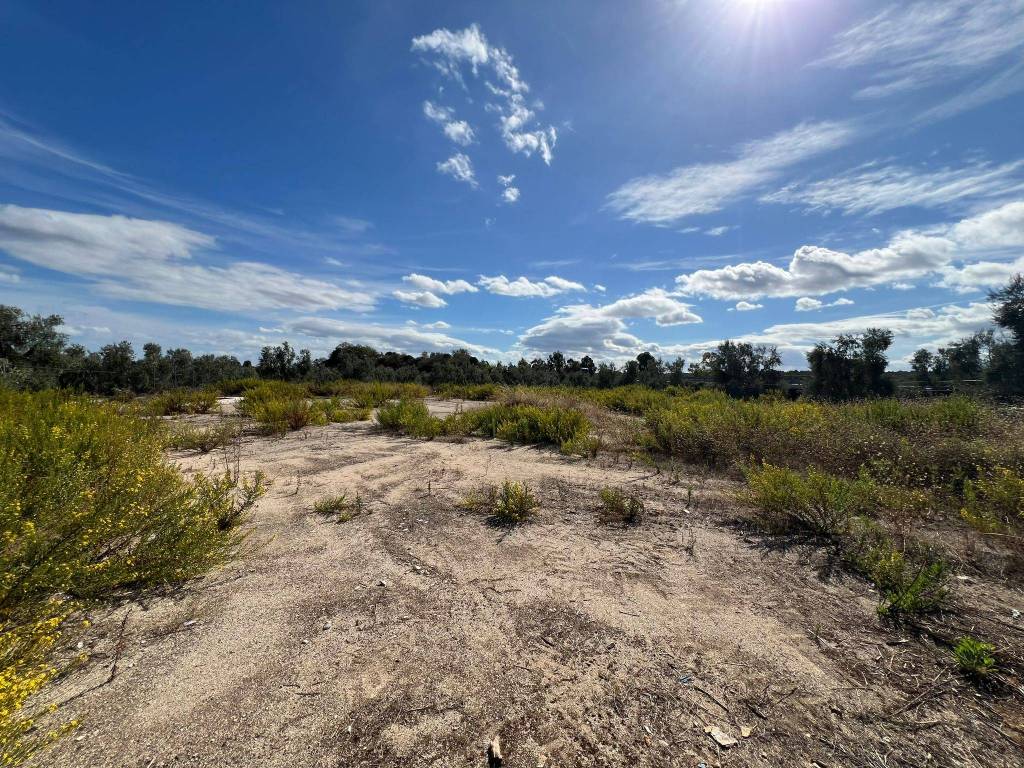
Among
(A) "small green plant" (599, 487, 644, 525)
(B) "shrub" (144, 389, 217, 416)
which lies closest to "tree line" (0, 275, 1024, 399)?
(B) "shrub" (144, 389, 217, 416)

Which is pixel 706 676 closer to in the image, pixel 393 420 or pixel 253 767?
pixel 253 767

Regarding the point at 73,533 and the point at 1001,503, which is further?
the point at 1001,503

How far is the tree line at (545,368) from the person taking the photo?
1033 cm

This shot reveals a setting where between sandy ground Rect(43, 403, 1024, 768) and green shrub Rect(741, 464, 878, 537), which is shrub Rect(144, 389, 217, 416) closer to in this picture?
sandy ground Rect(43, 403, 1024, 768)

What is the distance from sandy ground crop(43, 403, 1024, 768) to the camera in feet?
4.67

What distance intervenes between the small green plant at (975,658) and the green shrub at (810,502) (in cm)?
134

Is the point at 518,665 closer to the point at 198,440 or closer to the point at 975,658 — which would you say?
the point at 975,658

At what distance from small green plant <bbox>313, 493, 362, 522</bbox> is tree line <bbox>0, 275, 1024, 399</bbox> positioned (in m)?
7.74

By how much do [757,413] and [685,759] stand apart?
6.14 meters

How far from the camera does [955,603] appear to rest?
2.31 meters

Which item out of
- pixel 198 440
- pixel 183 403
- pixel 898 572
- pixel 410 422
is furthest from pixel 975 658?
pixel 183 403

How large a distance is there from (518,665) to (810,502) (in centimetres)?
303

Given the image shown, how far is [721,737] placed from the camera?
4.84ft

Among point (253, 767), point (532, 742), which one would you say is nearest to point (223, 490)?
point (253, 767)
